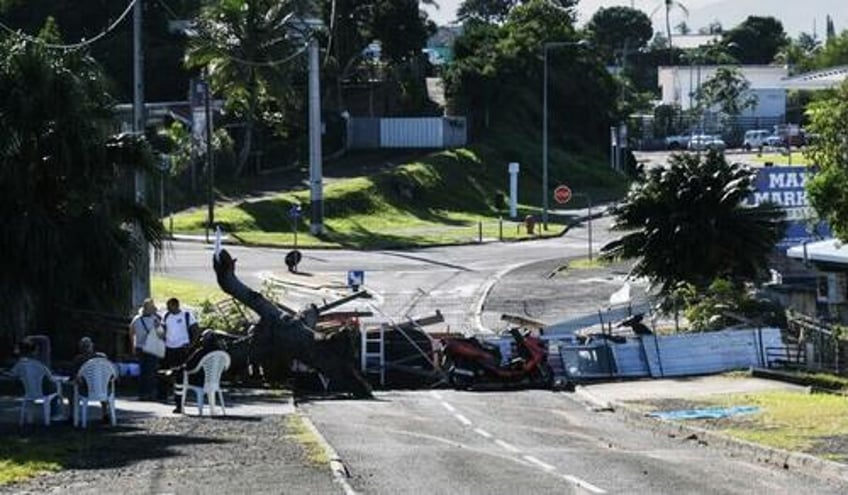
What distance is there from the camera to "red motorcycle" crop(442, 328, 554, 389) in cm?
3081

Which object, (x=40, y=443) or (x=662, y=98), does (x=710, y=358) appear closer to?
(x=40, y=443)

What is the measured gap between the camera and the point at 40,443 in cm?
1845

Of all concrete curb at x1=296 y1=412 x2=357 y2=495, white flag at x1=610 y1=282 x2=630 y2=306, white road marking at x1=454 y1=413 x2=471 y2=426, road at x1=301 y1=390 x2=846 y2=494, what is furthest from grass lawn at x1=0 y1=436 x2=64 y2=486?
white flag at x1=610 y1=282 x2=630 y2=306

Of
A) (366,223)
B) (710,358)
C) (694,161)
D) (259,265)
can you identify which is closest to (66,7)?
(366,223)

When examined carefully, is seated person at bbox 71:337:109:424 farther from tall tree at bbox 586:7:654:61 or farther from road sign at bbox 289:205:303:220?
tall tree at bbox 586:7:654:61

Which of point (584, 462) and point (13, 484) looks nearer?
point (13, 484)

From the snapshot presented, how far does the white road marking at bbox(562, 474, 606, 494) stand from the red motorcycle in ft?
45.6

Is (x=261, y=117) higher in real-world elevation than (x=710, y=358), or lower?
higher

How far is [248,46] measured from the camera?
70.9 meters

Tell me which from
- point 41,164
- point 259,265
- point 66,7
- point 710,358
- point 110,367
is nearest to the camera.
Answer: point 110,367

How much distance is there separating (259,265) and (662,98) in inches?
4945

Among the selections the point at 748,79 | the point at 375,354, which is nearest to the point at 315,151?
the point at 375,354

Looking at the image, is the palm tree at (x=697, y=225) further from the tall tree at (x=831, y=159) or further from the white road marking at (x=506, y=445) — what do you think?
the white road marking at (x=506, y=445)

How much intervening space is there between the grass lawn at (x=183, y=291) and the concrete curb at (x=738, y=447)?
16508mm
